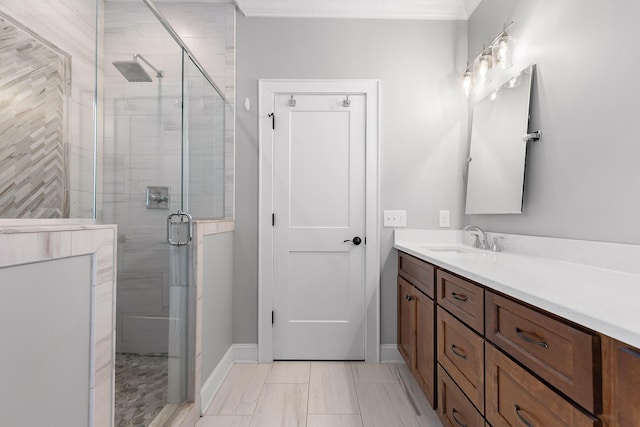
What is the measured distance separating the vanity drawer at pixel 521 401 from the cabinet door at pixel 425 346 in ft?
1.90

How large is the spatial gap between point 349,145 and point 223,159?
0.98m

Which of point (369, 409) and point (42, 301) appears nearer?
point (42, 301)

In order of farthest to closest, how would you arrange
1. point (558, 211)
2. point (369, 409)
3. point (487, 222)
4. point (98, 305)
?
point (487, 222)
point (369, 409)
point (558, 211)
point (98, 305)

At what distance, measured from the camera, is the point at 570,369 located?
793 mm

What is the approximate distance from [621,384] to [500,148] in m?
1.63

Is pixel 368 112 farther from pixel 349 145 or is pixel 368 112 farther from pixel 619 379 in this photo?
pixel 619 379

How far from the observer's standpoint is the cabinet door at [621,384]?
64 centimetres

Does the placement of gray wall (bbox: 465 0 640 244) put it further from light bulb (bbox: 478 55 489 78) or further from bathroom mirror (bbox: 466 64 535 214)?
light bulb (bbox: 478 55 489 78)

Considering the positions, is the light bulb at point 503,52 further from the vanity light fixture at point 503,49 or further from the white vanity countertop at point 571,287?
the white vanity countertop at point 571,287

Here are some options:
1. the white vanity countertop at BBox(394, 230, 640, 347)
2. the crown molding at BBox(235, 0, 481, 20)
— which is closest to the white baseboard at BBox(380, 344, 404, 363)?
the white vanity countertop at BBox(394, 230, 640, 347)

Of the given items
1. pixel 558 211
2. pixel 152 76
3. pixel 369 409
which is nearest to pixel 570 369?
pixel 558 211

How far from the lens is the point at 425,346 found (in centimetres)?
187

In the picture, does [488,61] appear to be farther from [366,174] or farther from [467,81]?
[366,174]

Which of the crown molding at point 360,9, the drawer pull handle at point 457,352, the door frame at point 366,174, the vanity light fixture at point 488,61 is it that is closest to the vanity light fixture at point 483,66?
the vanity light fixture at point 488,61
